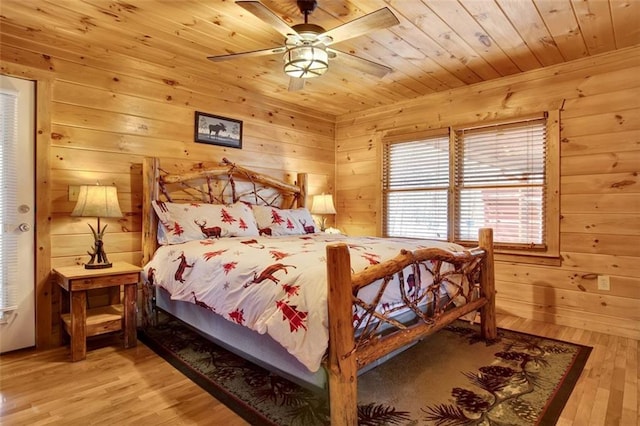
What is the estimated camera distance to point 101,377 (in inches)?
90.0

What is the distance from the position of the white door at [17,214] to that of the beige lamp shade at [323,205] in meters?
2.81

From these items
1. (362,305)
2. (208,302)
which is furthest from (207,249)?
(362,305)

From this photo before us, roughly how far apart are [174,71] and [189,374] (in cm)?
271

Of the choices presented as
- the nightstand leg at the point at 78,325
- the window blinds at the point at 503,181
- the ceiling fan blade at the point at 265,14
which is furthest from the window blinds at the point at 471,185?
the nightstand leg at the point at 78,325

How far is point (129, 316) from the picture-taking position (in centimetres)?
276

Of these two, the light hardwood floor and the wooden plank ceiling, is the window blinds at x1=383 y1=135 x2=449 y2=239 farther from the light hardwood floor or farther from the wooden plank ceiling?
the light hardwood floor

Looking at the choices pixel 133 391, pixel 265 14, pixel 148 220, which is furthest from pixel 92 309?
pixel 265 14

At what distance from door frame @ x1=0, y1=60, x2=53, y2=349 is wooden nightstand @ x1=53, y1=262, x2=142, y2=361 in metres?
0.10

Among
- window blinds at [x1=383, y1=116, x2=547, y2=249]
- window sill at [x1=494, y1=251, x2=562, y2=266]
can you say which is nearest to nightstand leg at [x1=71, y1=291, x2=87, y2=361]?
window blinds at [x1=383, y1=116, x2=547, y2=249]

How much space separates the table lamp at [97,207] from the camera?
268 cm

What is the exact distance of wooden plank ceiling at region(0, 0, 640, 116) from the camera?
7.84ft

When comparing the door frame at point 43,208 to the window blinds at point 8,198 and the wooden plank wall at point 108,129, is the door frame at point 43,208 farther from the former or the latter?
the window blinds at point 8,198

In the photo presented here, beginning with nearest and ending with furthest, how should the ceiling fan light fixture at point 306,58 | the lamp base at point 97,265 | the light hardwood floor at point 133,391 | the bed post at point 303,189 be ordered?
the light hardwood floor at point 133,391
the ceiling fan light fixture at point 306,58
the lamp base at point 97,265
the bed post at point 303,189

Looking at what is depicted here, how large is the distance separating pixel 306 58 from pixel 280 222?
1802 millimetres
